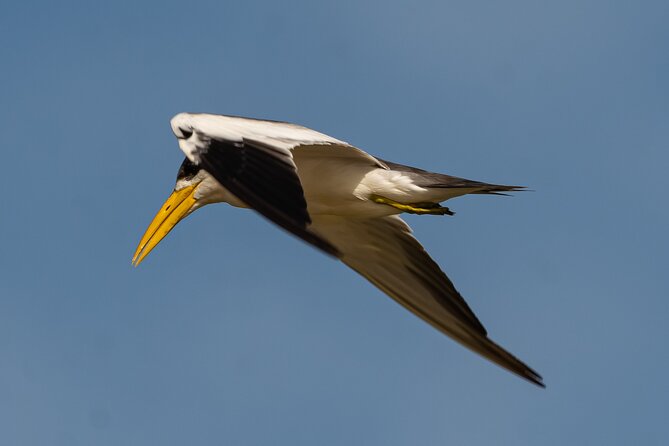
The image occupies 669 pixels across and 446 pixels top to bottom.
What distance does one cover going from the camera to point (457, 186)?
600 inches

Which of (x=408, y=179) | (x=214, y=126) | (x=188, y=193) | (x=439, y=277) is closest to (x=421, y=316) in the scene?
(x=439, y=277)

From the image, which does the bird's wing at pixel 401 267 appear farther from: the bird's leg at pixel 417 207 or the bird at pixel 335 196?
the bird's leg at pixel 417 207

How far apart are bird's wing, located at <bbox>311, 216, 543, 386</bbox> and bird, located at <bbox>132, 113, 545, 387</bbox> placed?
11mm

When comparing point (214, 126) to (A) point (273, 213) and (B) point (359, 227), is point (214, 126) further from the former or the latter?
(B) point (359, 227)

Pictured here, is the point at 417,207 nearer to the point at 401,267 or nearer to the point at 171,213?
the point at 401,267

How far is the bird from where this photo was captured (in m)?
13.1

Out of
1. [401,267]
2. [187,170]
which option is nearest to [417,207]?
[401,267]

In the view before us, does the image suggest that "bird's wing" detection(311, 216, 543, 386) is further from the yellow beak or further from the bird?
the yellow beak

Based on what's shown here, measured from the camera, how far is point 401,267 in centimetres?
1705

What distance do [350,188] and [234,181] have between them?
2.85 m

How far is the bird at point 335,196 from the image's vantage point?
42.8ft

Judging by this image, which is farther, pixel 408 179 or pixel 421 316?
pixel 421 316

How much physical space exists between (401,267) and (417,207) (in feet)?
4.59

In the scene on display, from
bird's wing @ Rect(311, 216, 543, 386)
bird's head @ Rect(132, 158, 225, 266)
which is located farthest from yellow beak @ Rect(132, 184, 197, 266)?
bird's wing @ Rect(311, 216, 543, 386)
